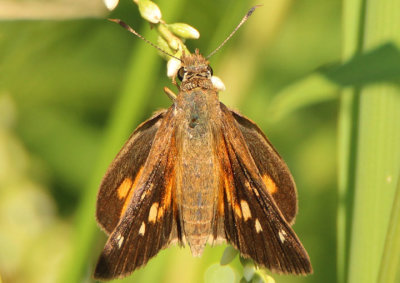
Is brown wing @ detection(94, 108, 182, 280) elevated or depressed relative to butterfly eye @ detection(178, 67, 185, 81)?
depressed

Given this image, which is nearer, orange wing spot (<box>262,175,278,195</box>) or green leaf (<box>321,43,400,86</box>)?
green leaf (<box>321,43,400,86</box>)

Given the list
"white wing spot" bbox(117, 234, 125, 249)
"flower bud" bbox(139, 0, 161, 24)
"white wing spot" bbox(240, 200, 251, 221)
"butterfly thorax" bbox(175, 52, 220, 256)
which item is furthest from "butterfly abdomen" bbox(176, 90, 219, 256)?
"flower bud" bbox(139, 0, 161, 24)

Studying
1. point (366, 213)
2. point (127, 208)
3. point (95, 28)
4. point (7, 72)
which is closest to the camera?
point (366, 213)

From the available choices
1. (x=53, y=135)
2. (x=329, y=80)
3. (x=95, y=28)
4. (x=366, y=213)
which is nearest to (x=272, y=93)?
(x=95, y=28)

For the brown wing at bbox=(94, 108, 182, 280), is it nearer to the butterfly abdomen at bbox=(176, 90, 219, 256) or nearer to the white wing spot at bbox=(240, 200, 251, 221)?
the butterfly abdomen at bbox=(176, 90, 219, 256)

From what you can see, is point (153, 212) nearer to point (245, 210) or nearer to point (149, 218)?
point (149, 218)

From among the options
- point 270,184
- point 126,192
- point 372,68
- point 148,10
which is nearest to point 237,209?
point 270,184

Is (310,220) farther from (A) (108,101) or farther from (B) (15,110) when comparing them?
(B) (15,110)

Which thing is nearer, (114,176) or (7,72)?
(114,176)
